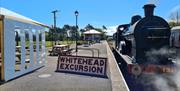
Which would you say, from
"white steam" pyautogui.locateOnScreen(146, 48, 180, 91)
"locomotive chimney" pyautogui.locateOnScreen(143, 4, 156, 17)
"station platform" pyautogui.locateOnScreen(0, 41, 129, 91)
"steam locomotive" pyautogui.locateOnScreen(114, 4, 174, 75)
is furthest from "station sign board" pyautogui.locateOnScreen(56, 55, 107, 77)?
"locomotive chimney" pyautogui.locateOnScreen(143, 4, 156, 17)

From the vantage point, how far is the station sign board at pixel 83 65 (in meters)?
11.7

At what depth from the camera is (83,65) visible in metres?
12.2

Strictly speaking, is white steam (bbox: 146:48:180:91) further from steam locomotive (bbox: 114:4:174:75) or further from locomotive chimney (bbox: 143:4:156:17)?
locomotive chimney (bbox: 143:4:156:17)

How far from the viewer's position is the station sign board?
1168 cm

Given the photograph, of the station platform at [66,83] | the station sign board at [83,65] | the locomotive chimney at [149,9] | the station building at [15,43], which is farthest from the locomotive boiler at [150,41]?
the station building at [15,43]

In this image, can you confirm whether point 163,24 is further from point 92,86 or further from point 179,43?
point 179,43

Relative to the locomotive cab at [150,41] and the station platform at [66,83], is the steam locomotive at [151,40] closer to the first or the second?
the locomotive cab at [150,41]

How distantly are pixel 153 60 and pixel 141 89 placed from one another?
110cm

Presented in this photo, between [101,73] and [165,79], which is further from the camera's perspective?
[101,73]

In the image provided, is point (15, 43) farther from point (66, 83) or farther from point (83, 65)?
point (66, 83)

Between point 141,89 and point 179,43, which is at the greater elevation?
point 179,43

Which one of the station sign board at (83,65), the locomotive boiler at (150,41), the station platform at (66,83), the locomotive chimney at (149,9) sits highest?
the locomotive chimney at (149,9)

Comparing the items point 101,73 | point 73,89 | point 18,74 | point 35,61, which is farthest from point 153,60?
point 35,61

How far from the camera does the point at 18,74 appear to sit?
1175 cm
